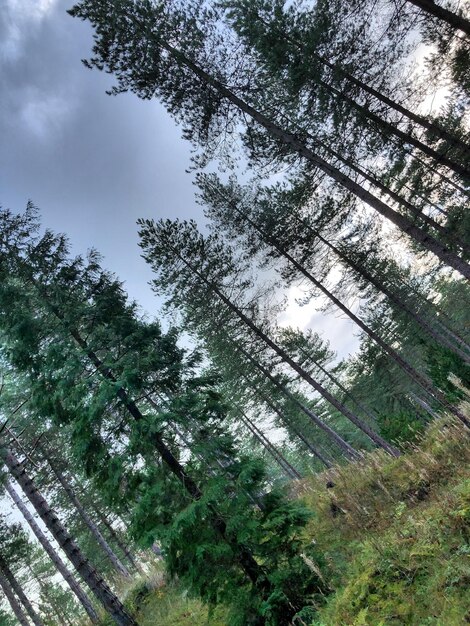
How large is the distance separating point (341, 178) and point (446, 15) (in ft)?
12.5

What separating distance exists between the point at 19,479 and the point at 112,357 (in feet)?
14.2

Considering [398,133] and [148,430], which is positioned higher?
[398,133]

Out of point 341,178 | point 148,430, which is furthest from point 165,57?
point 148,430

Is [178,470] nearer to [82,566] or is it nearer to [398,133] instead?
[82,566]

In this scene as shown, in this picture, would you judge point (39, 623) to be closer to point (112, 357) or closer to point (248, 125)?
point (112, 357)

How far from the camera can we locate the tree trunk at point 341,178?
789cm

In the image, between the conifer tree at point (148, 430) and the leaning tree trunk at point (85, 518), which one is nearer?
the conifer tree at point (148, 430)

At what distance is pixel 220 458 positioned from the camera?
251 inches

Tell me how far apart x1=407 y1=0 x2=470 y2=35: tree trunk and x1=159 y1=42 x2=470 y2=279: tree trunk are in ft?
11.9

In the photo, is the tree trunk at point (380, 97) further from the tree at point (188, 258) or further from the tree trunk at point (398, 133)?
the tree at point (188, 258)

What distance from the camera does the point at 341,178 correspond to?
8797 millimetres

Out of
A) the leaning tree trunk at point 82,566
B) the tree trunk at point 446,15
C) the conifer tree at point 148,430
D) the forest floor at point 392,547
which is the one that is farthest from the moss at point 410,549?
the tree trunk at point 446,15

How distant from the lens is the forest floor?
3482 mm

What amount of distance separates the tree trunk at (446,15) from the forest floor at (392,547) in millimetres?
8522
